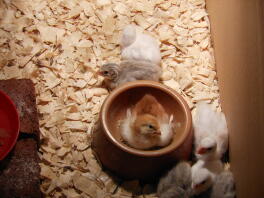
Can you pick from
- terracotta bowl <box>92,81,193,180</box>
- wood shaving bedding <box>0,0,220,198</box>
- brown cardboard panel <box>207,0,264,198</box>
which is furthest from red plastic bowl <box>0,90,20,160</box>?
brown cardboard panel <box>207,0,264,198</box>

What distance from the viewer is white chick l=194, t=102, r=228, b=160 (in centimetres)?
220

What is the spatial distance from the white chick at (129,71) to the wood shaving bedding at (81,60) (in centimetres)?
15

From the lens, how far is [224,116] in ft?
8.09

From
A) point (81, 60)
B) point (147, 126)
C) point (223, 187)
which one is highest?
point (81, 60)

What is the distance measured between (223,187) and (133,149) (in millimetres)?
580

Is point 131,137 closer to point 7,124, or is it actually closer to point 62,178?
point 62,178

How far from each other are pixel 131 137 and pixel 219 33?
1.07m

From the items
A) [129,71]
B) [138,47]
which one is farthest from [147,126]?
[138,47]

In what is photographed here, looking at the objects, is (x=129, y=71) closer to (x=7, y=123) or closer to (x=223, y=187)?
(x=7, y=123)

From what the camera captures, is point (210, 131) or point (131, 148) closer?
point (131, 148)

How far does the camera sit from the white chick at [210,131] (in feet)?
7.20

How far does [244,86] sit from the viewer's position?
209 centimetres

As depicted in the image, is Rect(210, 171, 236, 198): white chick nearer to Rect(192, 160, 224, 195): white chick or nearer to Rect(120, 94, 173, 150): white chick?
Rect(192, 160, 224, 195): white chick

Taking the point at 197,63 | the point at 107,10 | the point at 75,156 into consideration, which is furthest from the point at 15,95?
the point at 197,63
